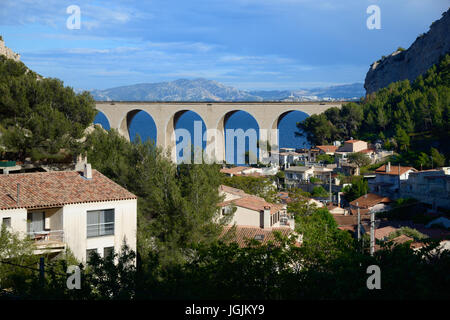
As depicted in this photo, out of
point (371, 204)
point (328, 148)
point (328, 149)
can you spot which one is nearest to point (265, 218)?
point (371, 204)

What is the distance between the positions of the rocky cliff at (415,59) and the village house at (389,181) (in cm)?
3776

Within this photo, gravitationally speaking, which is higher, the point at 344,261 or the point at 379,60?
the point at 379,60

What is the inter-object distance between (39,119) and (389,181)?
1014 inches

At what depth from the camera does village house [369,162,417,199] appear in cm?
3569

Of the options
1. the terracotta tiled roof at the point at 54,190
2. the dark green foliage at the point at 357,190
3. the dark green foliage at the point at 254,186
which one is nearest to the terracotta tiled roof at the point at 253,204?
the terracotta tiled roof at the point at 54,190

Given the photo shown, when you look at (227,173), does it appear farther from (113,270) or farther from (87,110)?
(113,270)

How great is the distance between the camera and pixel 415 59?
266 ft

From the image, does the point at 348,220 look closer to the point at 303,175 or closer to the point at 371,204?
the point at 371,204

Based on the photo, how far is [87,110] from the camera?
940 inches

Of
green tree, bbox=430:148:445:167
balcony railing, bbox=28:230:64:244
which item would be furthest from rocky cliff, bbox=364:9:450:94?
balcony railing, bbox=28:230:64:244

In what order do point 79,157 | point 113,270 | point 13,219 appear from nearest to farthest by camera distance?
point 113,270, point 13,219, point 79,157
